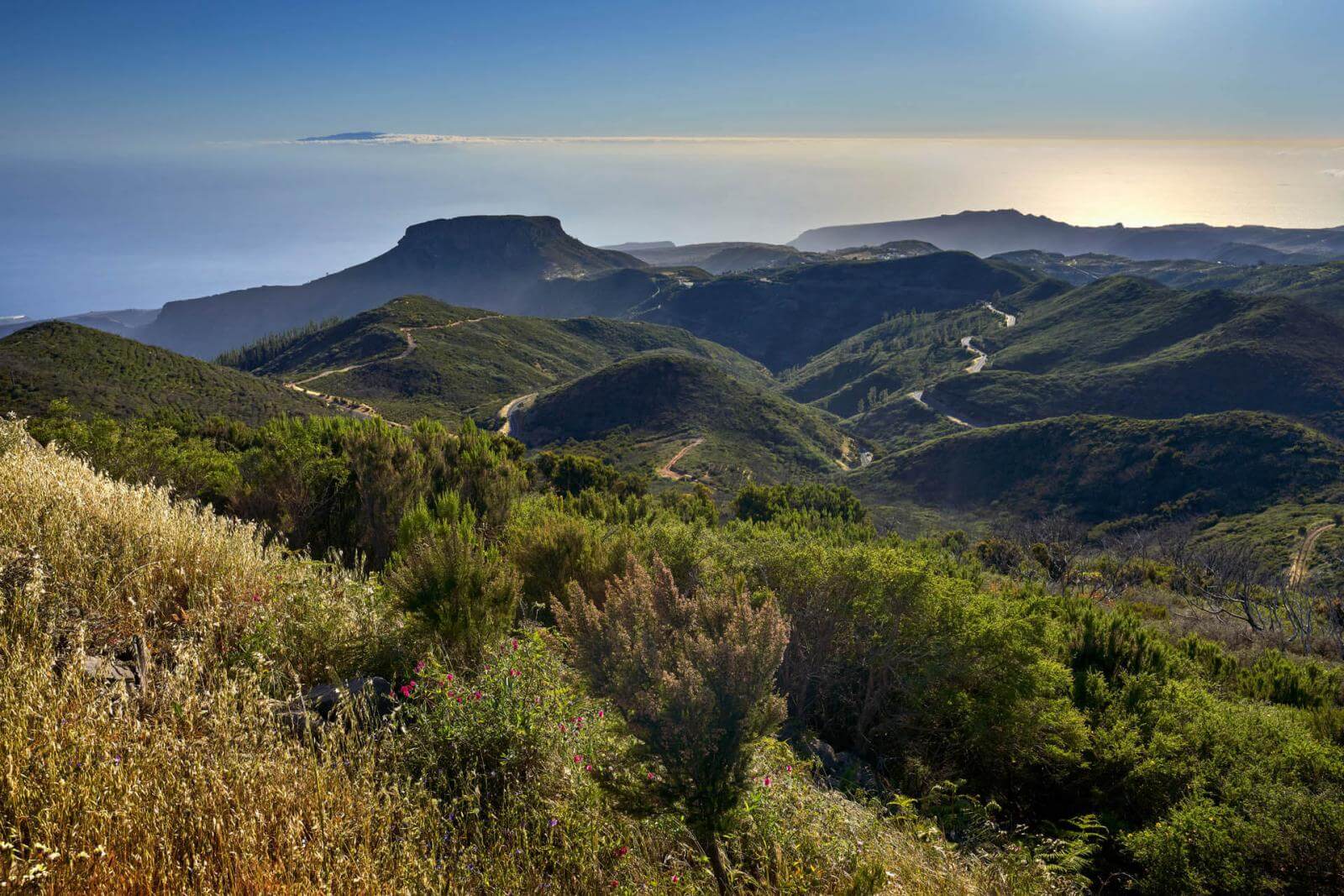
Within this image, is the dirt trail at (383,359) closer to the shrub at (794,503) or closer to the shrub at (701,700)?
the shrub at (794,503)

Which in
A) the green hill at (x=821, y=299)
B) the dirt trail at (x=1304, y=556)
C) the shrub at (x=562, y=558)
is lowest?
the dirt trail at (x=1304, y=556)

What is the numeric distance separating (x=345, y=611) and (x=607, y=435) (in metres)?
60.4

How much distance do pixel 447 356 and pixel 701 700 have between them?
8225cm

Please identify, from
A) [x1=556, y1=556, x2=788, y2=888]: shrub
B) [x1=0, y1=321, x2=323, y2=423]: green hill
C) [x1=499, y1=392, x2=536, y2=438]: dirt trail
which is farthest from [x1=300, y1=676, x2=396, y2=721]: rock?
[x1=499, y1=392, x2=536, y2=438]: dirt trail

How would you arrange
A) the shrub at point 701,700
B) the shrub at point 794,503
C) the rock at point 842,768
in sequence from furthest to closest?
the shrub at point 794,503 → the rock at point 842,768 → the shrub at point 701,700

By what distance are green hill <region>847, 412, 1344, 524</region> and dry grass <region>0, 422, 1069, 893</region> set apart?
186 feet

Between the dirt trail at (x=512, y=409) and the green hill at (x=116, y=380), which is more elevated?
the green hill at (x=116, y=380)

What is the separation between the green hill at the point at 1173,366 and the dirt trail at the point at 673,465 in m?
40.5

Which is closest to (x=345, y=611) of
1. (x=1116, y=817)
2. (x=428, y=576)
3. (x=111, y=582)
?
(x=428, y=576)

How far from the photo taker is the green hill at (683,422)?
5875cm

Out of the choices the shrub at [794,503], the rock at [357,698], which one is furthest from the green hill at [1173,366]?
the rock at [357,698]

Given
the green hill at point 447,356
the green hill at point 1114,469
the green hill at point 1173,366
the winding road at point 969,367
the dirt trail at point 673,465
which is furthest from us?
the winding road at point 969,367

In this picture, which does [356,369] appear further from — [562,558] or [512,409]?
[562,558]

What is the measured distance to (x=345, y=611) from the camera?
4.62m
